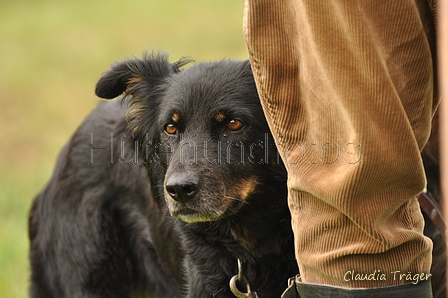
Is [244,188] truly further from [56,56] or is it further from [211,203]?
[56,56]

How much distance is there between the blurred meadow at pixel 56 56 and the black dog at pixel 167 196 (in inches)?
30.8

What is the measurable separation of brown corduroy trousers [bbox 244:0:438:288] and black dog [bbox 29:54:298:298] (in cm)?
81

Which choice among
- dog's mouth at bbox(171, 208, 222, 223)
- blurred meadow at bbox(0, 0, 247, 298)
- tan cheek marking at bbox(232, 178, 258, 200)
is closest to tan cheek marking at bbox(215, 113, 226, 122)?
tan cheek marking at bbox(232, 178, 258, 200)

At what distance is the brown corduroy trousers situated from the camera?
1.71 m

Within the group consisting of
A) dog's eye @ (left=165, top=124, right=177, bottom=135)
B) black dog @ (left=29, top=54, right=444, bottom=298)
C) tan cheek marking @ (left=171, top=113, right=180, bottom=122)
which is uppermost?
tan cheek marking @ (left=171, top=113, right=180, bottom=122)

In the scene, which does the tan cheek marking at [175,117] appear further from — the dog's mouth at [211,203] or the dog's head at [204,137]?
the dog's mouth at [211,203]

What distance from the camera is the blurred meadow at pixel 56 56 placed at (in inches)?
237

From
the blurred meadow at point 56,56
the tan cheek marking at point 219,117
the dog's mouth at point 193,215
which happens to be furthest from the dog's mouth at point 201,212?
the blurred meadow at point 56,56

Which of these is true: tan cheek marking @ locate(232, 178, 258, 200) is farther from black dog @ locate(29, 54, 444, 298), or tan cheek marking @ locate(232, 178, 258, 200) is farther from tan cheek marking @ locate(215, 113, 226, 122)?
tan cheek marking @ locate(215, 113, 226, 122)

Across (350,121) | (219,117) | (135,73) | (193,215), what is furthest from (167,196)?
(350,121)

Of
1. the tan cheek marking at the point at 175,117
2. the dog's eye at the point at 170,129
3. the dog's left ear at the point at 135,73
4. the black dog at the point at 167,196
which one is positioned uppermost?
the dog's left ear at the point at 135,73

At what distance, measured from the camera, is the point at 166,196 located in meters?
2.79

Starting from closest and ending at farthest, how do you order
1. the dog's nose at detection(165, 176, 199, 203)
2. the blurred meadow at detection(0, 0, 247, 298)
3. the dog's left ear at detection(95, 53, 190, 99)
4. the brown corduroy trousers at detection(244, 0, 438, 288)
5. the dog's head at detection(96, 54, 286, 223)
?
the brown corduroy trousers at detection(244, 0, 438, 288) → the dog's nose at detection(165, 176, 199, 203) → the dog's head at detection(96, 54, 286, 223) → the dog's left ear at detection(95, 53, 190, 99) → the blurred meadow at detection(0, 0, 247, 298)

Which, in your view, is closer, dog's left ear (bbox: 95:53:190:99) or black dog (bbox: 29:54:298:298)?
black dog (bbox: 29:54:298:298)
